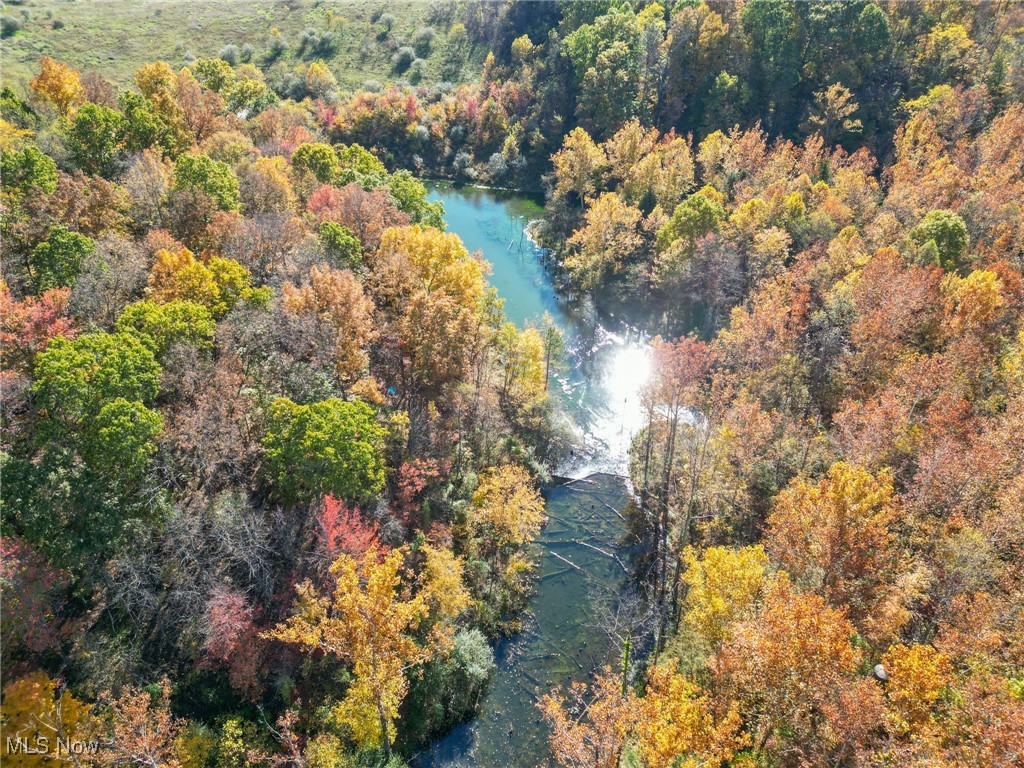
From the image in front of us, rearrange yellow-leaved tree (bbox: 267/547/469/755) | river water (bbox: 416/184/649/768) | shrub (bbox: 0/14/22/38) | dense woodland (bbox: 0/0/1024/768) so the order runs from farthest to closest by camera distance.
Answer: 1. shrub (bbox: 0/14/22/38)
2. river water (bbox: 416/184/649/768)
3. yellow-leaved tree (bbox: 267/547/469/755)
4. dense woodland (bbox: 0/0/1024/768)

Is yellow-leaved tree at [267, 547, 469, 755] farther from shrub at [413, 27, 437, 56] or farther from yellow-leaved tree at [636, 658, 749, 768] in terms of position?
shrub at [413, 27, 437, 56]

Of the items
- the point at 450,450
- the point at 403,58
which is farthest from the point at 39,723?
the point at 403,58

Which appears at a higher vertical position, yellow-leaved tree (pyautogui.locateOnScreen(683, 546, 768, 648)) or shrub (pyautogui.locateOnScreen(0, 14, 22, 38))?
shrub (pyautogui.locateOnScreen(0, 14, 22, 38))

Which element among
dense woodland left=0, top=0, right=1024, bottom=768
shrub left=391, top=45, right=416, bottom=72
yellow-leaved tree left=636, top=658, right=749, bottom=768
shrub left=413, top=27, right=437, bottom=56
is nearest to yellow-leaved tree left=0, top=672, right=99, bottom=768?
dense woodland left=0, top=0, right=1024, bottom=768

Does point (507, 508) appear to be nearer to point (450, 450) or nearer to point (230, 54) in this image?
point (450, 450)

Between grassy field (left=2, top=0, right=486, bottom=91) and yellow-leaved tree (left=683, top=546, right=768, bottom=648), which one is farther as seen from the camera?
grassy field (left=2, top=0, right=486, bottom=91)

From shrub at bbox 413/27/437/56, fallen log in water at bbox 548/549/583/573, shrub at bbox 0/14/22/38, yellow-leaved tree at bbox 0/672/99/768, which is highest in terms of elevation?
shrub at bbox 413/27/437/56
